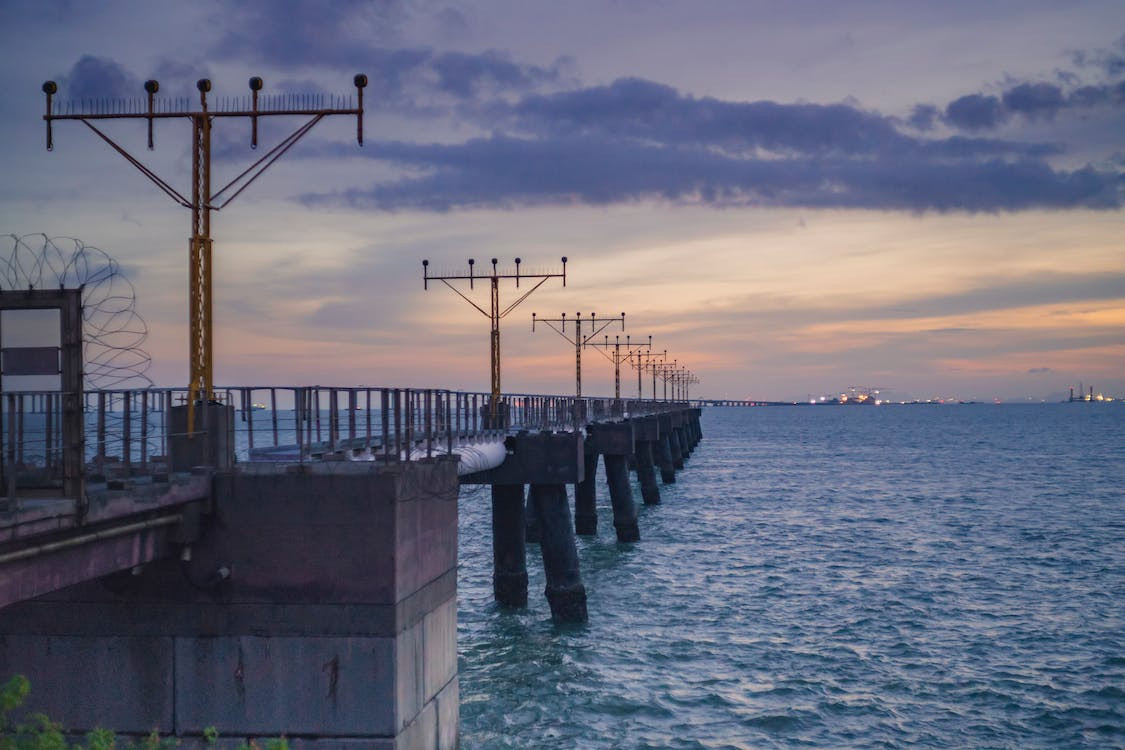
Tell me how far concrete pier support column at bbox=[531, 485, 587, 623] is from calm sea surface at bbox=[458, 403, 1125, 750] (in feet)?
2.31

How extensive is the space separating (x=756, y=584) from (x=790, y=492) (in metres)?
37.0

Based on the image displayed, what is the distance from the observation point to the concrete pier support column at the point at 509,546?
27234mm

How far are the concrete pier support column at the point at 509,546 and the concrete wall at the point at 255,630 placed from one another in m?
14.4

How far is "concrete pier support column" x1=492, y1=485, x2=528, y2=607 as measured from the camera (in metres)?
27.2

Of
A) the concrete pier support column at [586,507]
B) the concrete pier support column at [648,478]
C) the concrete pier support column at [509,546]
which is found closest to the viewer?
the concrete pier support column at [509,546]

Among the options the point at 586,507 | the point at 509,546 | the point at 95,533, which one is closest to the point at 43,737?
the point at 95,533

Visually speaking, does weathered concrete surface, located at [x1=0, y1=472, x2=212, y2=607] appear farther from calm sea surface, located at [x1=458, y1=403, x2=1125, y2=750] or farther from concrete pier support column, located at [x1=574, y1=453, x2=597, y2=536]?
concrete pier support column, located at [x1=574, y1=453, x2=597, y2=536]

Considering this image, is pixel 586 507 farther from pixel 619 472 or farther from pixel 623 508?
pixel 619 472

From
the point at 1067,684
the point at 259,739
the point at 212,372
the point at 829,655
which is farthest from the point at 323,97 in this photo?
the point at 1067,684

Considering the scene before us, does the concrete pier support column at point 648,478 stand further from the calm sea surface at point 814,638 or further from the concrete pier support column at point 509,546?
the concrete pier support column at point 509,546

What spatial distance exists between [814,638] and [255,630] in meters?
17.1

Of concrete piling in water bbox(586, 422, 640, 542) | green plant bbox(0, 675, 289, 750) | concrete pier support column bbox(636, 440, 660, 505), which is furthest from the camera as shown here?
concrete pier support column bbox(636, 440, 660, 505)

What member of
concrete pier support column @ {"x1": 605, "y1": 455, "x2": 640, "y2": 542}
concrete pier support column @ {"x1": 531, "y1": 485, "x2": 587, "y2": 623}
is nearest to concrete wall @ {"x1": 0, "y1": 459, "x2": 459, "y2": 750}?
concrete pier support column @ {"x1": 531, "y1": 485, "x2": 587, "y2": 623}

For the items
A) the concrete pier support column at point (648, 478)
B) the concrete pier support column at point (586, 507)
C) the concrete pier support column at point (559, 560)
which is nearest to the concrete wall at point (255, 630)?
the concrete pier support column at point (559, 560)
